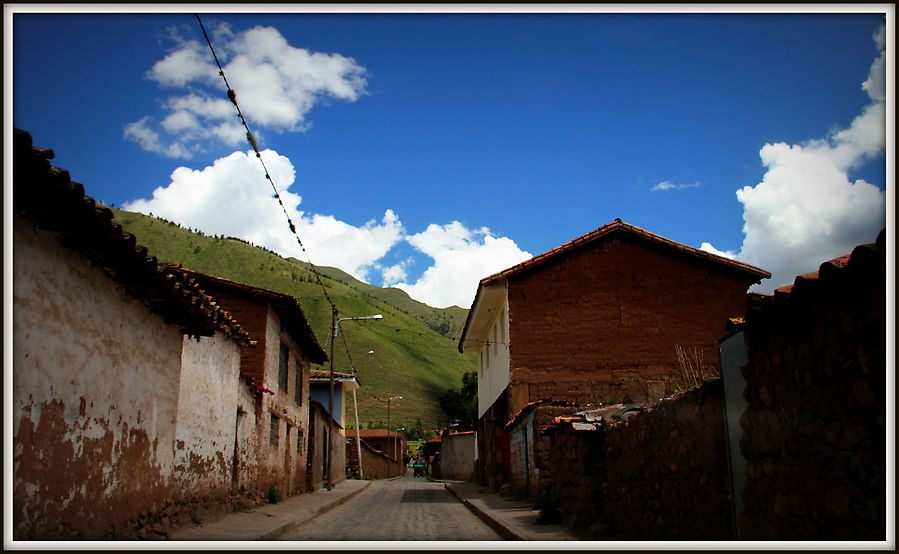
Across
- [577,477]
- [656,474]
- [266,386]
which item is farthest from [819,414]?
[266,386]

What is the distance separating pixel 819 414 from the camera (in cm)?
435

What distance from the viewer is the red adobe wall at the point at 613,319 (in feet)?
57.5

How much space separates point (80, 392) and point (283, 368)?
12585 millimetres

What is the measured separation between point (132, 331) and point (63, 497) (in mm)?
2158

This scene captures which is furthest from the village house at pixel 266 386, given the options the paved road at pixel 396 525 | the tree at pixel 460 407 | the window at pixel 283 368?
the tree at pixel 460 407

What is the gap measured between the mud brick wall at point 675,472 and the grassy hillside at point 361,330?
183 feet

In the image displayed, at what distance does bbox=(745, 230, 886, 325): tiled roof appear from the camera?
145 inches

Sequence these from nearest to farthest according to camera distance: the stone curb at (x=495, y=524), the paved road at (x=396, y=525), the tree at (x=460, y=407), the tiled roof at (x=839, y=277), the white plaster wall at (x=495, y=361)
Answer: the tiled roof at (x=839, y=277)
the stone curb at (x=495, y=524)
the paved road at (x=396, y=525)
the white plaster wall at (x=495, y=361)
the tree at (x=460, y=407)

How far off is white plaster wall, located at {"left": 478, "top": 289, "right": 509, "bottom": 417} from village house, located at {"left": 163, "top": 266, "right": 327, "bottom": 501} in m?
5.86

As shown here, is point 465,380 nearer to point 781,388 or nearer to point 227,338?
point 227,338

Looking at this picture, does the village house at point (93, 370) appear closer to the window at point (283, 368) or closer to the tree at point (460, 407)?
the window at point (283, 368)

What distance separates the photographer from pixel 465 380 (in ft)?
237

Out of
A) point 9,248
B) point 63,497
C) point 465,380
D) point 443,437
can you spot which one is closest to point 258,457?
point 63,497

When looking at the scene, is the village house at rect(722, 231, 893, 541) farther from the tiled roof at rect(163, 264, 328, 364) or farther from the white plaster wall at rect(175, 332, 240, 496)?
the tiled roof at rect(163, 264, 328, 364)
